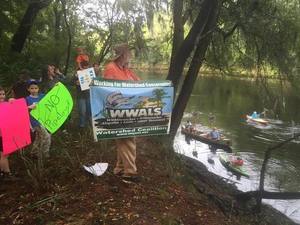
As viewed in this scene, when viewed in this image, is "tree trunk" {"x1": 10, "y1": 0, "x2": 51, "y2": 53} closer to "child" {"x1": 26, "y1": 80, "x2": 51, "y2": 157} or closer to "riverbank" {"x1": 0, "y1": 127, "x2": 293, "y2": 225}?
"child" {"x1": 26, "y1": 80, "x2": 51, "y2": 157}

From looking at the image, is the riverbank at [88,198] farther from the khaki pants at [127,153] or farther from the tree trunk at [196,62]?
the tree trunk at [196,62]

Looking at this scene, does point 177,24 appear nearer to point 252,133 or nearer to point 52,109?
point 52,109

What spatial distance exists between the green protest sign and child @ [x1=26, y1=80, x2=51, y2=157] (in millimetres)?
240

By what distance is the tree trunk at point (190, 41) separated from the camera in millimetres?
8461

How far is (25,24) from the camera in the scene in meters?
11.5

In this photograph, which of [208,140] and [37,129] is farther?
[208,140]

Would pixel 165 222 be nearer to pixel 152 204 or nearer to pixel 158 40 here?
pixel 152 204

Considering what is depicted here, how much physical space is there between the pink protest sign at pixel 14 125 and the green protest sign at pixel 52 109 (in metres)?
0.16

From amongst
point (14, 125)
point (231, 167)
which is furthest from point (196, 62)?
point (231, 167)

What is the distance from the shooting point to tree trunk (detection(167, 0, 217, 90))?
333 inches

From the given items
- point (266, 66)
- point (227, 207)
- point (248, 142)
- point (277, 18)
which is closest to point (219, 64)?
point (266, 66)

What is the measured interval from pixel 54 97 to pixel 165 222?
227cm

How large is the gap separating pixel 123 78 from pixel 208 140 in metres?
17.8

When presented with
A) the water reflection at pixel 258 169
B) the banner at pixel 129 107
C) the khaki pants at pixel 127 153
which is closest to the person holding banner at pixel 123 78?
the khaki pants at pixel 127 153
